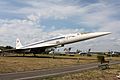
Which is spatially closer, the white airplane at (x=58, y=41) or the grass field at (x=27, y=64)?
the grass field at (x=27, y=64)

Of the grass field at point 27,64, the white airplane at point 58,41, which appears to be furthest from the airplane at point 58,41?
the grass field at point 27,64

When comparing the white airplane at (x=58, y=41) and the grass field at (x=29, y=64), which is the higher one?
the white airplane at (x=58, y=41)

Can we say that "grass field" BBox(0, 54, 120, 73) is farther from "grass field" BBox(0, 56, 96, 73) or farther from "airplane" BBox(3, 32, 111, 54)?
"airplane" BBox(3, 32, 111, 54)

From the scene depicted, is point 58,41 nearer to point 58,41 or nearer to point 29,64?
point 58,41

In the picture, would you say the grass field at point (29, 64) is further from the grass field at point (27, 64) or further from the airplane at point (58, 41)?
the airplane at point (58, 41)

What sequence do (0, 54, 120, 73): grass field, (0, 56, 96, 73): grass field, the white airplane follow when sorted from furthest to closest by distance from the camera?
1. the white airplane
2. (0, 54, 120, 73): grass field
3. (0, 56, 96, 73): grass field

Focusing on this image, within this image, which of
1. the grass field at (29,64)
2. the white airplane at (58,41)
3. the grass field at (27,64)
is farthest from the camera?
the white airplane at (58,41)

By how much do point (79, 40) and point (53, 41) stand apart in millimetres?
6578

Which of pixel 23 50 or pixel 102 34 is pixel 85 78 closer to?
pixel 102 34

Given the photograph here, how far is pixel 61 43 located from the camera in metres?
59.5

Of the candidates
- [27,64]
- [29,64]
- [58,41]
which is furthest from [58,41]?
[27,64]

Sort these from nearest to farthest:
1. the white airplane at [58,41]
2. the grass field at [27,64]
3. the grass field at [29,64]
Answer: the grass field at [27,64] < the grass field at [29,64] < the white airplane at [58,41]

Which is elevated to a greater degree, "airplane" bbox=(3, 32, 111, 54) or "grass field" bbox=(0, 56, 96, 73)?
"airplane" bbox=(3, 32, 111, 54)

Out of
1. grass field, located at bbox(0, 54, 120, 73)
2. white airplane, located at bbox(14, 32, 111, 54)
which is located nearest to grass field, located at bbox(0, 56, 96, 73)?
grass field, located at bbox(0, 54, 120, 73)
